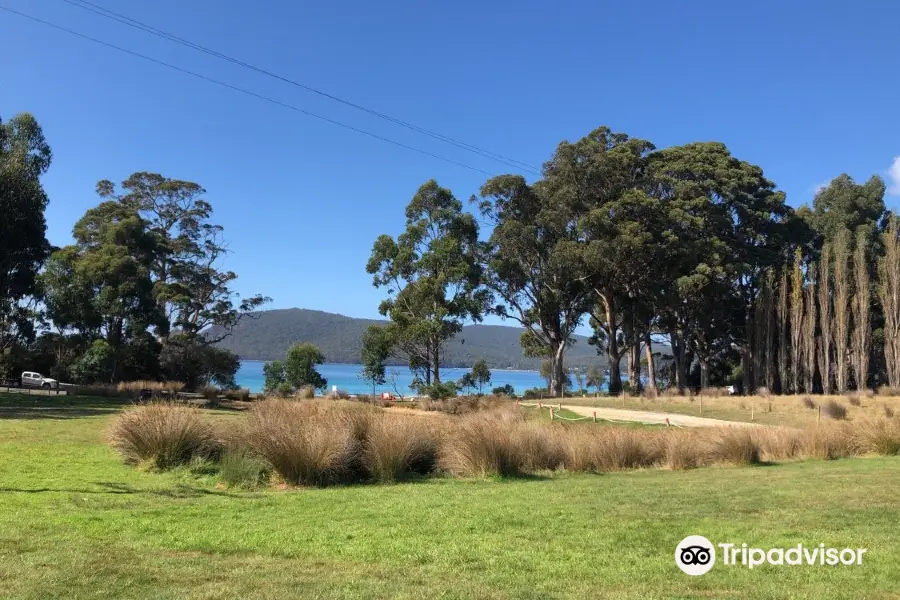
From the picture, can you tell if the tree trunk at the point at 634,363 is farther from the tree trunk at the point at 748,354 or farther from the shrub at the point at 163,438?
the shrub at the point at 163,438

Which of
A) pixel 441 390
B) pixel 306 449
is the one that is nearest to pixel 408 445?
pixel 306 449

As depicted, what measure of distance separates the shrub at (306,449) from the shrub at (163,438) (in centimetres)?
111

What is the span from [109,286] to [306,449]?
3604 cm

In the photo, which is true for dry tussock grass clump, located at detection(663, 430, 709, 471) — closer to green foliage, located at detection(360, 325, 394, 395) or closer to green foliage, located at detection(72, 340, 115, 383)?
green foliage, located at detection(360, 325, 394, 395)

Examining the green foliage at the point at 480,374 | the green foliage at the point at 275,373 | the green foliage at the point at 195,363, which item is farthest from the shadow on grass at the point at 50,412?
the green foliage at the point at 480,374

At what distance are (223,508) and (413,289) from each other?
111 feet

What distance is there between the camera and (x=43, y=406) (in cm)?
2419

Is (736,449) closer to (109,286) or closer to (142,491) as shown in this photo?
(142,491)

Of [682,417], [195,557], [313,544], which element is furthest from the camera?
[682,417]

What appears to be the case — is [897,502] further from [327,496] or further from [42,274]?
[42,274]

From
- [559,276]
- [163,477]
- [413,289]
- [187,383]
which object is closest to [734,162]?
[559,276]

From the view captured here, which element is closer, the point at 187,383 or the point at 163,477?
the point at 163,477

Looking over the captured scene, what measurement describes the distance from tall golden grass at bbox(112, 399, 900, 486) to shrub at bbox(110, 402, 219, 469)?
0.02 meters

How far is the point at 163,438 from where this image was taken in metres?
10.6
